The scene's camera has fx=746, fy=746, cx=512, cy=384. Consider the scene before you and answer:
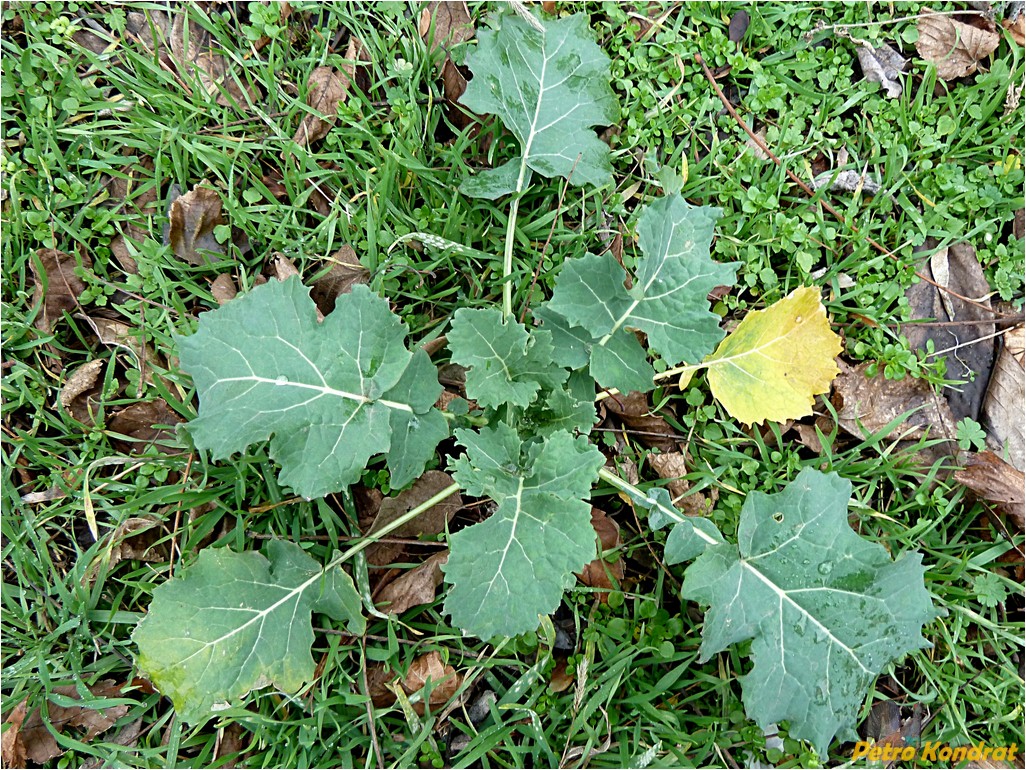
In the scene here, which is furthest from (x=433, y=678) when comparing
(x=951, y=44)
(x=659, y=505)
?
(x=951, y=44)

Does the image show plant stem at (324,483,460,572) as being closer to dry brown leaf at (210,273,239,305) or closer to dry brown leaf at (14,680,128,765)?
dry brown leaf at (14,680,128,765)

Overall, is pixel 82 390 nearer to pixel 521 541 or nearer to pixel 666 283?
pixel 521 541

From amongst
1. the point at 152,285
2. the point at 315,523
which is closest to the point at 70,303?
the point at 152,285

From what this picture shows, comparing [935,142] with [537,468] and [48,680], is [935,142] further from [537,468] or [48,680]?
[48,680]

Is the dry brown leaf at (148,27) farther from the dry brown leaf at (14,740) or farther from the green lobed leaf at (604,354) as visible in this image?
the dry brown leaf at (14,740)

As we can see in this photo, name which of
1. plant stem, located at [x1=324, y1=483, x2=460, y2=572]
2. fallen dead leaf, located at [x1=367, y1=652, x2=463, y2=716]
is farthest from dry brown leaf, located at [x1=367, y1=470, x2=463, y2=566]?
fallen dead leaf, located at [x1=367, y1=652, x2=463, y2=716]
